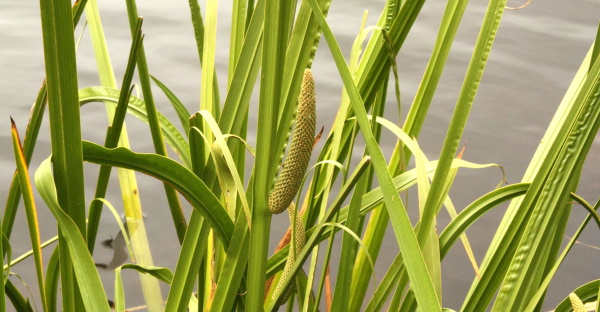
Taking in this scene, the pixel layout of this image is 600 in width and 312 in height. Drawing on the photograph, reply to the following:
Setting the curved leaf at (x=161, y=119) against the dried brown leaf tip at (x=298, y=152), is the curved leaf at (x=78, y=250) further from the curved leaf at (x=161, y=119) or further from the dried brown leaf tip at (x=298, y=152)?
the curved leaf at (x=161, y=119)

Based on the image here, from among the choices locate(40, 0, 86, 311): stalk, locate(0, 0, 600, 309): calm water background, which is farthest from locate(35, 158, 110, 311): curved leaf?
locate(0, 0, 600, 309): calm water background

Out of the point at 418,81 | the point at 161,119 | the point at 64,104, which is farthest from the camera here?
the point at 418,81

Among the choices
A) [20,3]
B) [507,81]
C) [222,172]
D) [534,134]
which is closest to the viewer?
[222,172]

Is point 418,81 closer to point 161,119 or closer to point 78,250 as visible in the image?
point 161,119

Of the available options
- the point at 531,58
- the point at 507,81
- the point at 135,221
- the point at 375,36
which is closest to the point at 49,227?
the point at 135,221

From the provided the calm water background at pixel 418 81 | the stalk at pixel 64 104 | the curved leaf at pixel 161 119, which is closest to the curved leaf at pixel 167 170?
the stalk at pixel 64 104

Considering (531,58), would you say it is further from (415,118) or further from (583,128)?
(583,128)

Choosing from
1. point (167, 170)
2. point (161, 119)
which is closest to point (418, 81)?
point (161, 119)
